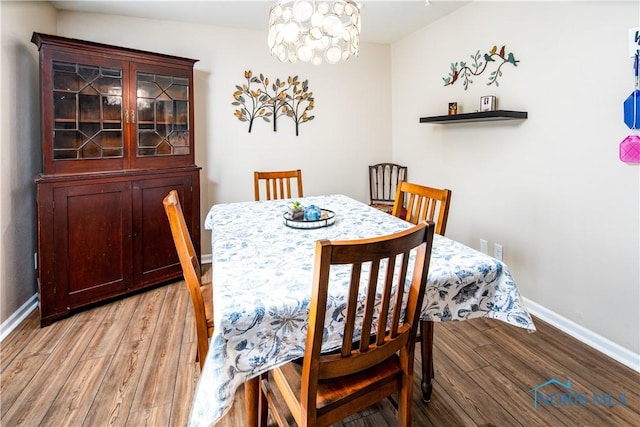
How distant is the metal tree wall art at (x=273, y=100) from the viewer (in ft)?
11.6

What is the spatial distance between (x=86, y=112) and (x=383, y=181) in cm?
287

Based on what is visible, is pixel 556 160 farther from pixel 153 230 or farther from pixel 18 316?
pixel 18 316

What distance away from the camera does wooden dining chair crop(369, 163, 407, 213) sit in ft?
13.3

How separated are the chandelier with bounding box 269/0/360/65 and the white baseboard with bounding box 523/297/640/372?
2126 millimetres

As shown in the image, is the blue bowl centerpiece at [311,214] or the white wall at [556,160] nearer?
the blue bowl centerpiece at [311,214]

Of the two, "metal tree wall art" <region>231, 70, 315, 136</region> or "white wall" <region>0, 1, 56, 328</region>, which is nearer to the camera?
"white wall" <region>0, 1, 56, 328</region>

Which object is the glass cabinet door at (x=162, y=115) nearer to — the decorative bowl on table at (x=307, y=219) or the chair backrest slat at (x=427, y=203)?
the decorative bowl on table at (x=307, y=219)

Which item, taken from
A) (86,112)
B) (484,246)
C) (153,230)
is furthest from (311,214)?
(86,112)

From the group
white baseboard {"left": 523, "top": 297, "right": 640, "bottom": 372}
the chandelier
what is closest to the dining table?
the chandelier

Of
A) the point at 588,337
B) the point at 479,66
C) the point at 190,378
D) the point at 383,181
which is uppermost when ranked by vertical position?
the point at 479,66

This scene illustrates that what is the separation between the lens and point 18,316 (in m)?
2.44

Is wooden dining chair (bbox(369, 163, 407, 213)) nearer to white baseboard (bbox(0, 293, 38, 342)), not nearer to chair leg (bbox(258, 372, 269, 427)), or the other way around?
chair leg (bbox(258, 372, 269, 427))

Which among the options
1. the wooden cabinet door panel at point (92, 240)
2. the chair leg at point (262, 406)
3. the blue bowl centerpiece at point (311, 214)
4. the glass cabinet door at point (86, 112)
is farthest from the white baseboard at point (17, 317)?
the blue bowl centerpiece at point (311, 214)

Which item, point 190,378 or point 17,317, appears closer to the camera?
point 190,378
